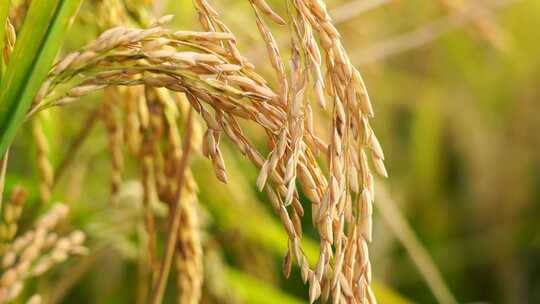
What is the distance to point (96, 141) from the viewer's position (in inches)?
68.3

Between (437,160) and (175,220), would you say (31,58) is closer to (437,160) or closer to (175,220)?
(175,220)

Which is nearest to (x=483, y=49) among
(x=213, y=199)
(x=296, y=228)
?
(x=213, y=199)

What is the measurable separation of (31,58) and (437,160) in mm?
2673

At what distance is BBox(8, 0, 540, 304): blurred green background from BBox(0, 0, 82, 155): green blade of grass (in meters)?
1.06

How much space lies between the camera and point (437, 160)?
128 inches

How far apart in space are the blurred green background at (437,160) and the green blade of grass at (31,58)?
106cm

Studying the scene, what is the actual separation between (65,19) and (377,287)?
1.02m

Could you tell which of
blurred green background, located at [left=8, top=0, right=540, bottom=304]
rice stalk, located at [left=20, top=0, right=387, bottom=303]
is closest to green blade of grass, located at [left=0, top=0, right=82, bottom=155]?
rice stalk, located at [left=20, top=0, right=387, bottom=303]

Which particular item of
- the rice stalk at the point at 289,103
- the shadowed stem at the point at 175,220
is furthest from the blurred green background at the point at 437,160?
the rice stalk at the point at 289,103

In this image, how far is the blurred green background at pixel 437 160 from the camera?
76.4 inches

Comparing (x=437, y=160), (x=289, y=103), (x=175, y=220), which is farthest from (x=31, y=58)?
(x=437, y=160)

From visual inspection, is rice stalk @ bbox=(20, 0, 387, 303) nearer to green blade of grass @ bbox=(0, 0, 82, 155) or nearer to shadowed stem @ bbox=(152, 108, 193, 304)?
green blade of grass @ bbox=(0, 0, 82, 155)

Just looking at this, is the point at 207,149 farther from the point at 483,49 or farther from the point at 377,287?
the point at 483,49

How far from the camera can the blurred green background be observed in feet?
6.37
